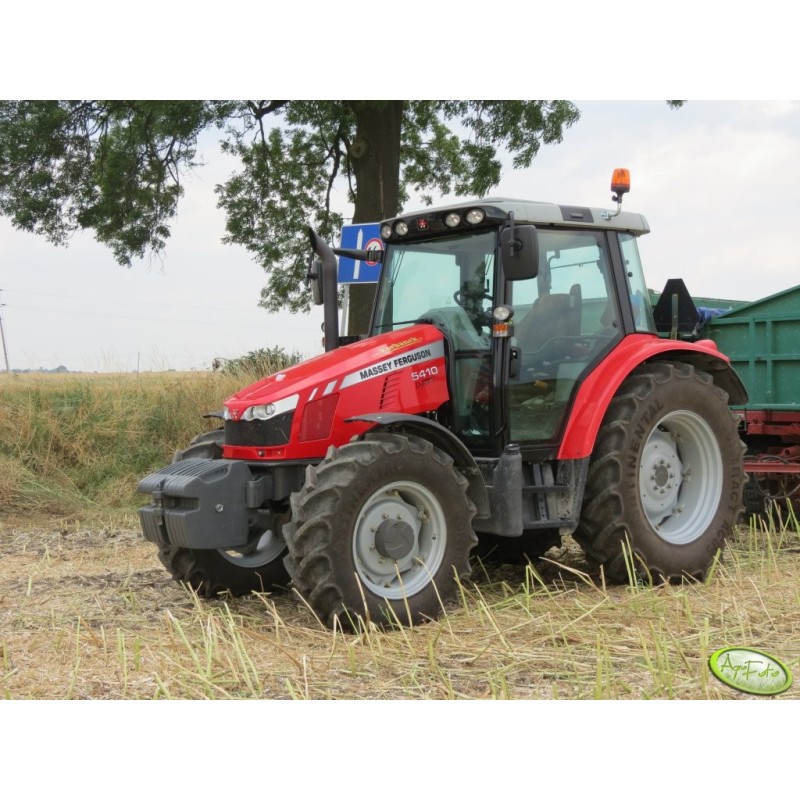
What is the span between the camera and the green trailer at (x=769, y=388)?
27.4 ft

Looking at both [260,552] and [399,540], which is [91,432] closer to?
[260,552]

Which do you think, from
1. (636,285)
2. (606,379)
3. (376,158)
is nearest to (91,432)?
(376,158)

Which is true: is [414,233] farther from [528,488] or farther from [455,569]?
[455,569]

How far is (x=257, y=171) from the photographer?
16.3 m

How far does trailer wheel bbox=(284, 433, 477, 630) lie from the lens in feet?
16.5

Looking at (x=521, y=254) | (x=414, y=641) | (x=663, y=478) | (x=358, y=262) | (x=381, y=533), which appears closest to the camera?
(x=414, y=641)

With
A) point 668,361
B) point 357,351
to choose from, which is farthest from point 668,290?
point 357,351

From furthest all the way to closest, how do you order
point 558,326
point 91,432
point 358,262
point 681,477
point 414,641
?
point 91,432 < point 358,262 < point 681,477 < point 558,326 < point 414,641

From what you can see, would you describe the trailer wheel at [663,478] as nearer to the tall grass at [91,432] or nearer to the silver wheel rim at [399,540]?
the silver wheel rim at [399,540]

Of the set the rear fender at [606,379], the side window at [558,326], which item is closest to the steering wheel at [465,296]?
the side window at [558,326]

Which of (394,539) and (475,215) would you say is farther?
(475,215)

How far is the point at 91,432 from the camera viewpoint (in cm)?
1164

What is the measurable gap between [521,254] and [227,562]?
255 centimetres

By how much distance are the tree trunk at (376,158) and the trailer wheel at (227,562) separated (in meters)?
7.94
